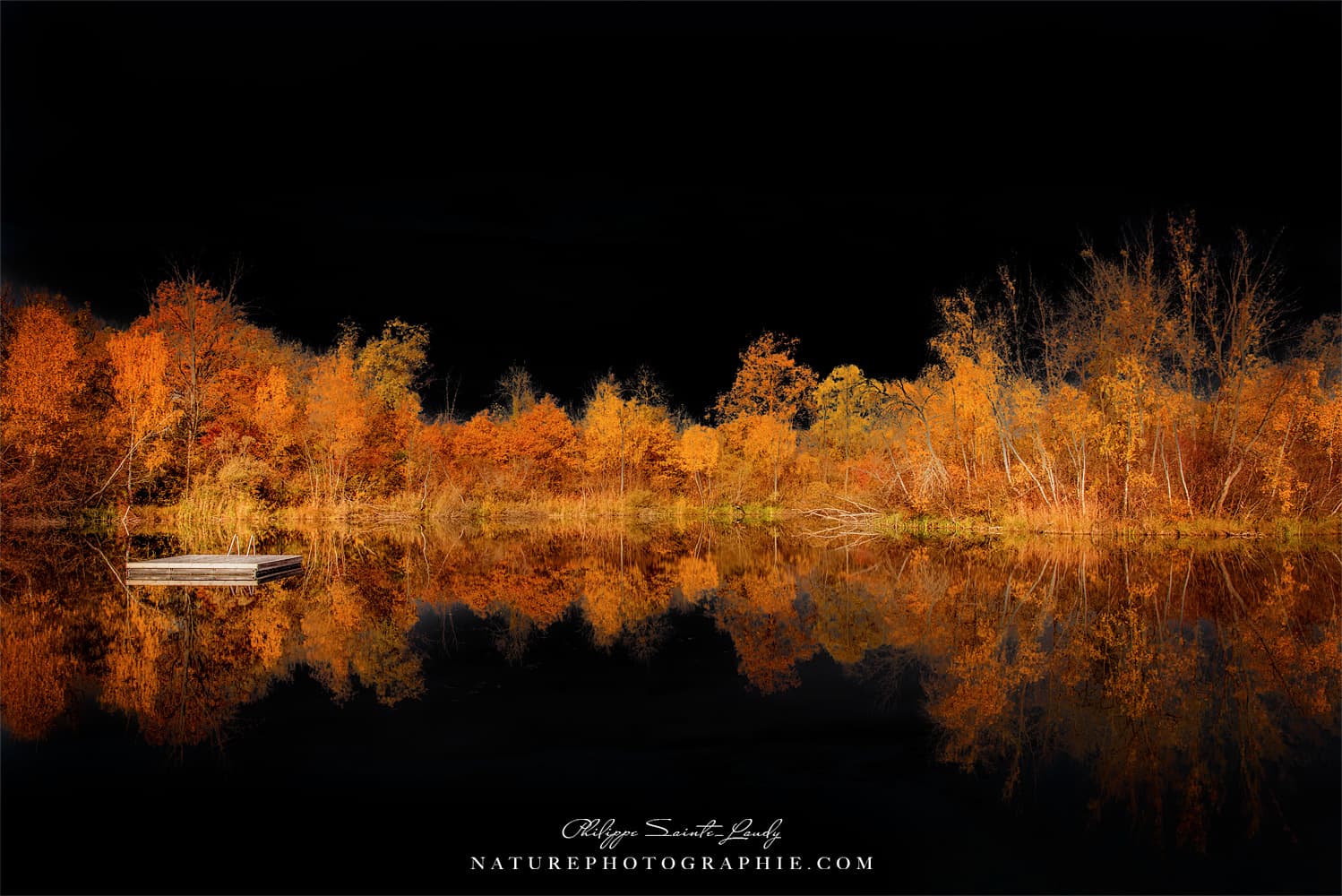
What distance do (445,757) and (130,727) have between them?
8.97 feet

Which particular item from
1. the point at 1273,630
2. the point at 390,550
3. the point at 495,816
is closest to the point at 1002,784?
the point at 495,816

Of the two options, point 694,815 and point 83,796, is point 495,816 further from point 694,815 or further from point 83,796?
point 83,796

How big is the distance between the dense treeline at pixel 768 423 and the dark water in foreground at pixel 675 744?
1070 cm

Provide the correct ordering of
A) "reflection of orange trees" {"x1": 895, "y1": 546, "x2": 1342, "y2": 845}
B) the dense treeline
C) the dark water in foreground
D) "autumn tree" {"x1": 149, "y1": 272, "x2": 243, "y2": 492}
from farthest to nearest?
"autumn tree" {"x1": 149, "y1": 272, "x2": 243, "y2": 492} < the dense treeline < "reflection of orange trees" {"x1": 895, "y1": 546, "x2": 1342, "y2": 845} < the dark water in foreground

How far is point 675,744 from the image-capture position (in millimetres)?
6746

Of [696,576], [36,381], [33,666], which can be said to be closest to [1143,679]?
[696,576]

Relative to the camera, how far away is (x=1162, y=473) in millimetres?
23516

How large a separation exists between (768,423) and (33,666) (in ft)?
94.4

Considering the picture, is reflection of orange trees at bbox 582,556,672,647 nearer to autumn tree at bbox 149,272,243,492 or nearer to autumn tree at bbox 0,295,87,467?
autumn tree at bbox 0,295,87,467

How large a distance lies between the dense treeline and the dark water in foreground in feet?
35.1

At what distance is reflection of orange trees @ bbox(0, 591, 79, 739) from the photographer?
23.5ft
